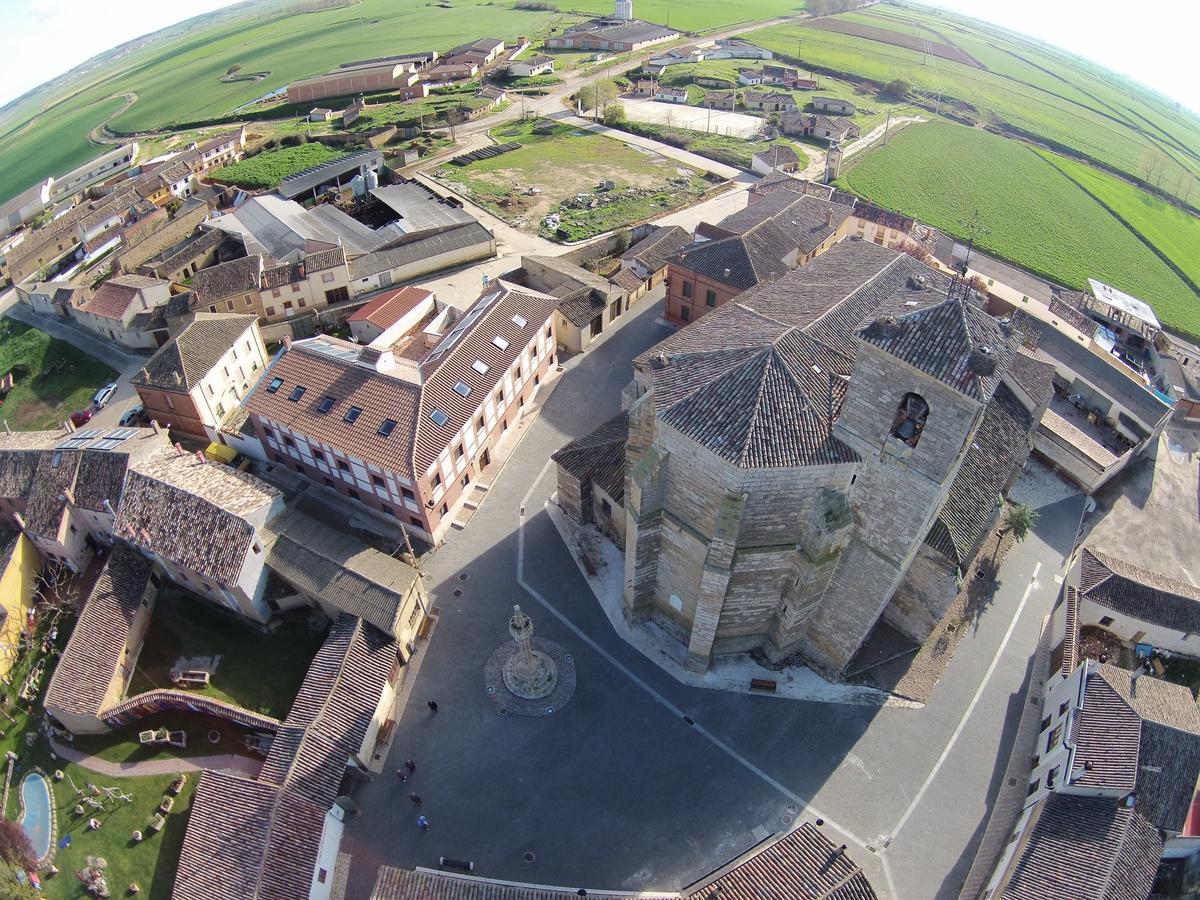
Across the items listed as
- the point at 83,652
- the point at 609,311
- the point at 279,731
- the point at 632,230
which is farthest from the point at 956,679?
the point at 632,230

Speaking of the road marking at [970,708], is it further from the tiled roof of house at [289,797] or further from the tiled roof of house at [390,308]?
the tiled roof of house at [390,308]

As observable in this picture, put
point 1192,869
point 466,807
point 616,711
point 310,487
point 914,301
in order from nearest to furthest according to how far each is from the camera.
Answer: point 914,301, point 1192,869, point 466,807, point 616,711, point 310,487

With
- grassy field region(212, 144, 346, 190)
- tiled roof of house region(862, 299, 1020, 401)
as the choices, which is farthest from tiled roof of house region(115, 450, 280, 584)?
grassy field region(212, 144, 346, 190)

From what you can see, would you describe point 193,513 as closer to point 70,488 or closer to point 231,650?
point 231,650

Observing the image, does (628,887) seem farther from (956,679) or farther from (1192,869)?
(1192,869)

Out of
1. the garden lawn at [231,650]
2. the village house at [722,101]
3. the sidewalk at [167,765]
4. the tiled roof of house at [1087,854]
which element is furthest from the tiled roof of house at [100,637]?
the village house at [722,101]
